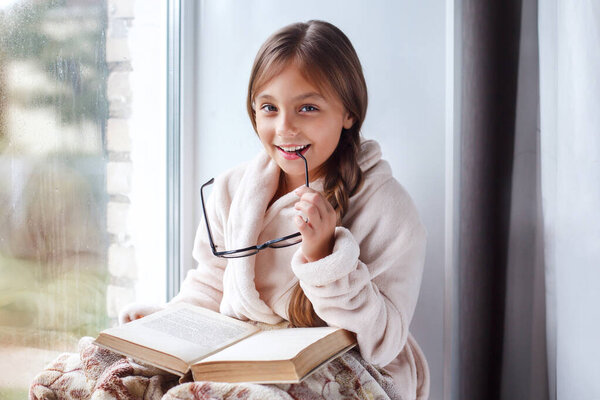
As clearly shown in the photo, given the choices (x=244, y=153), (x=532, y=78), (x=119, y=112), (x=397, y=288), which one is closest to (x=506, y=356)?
(x=397, y=288)

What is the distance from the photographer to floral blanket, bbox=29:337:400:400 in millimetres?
690

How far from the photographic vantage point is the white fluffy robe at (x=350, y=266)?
0.83 meters

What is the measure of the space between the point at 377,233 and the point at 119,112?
711 mm

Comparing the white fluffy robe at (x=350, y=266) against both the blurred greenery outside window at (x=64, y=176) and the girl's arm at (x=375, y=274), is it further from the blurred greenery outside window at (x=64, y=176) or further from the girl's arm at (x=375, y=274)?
the blurred greenery outside window at (x=64, y=176)

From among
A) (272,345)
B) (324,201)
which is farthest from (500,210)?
(272,345)

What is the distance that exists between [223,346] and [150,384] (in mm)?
119

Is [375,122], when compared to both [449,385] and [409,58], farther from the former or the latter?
[449,385]

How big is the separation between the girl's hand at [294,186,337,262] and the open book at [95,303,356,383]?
0.41 ft

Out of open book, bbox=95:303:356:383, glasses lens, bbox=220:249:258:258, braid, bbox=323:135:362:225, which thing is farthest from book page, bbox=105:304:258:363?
braid, bbox=323:135:362:225

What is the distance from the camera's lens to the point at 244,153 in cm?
136

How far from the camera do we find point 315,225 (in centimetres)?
82

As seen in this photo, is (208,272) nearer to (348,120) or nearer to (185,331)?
(185,331)

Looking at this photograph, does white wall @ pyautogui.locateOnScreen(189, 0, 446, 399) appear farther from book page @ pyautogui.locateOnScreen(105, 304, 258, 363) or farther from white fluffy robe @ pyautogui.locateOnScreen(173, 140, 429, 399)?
book page @ pyautogui.locateOnScreen(105, 304, 258, 363)

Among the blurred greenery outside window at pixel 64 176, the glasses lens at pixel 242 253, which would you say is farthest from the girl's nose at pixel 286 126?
the blurred greenery outside window at pixel 64 176
